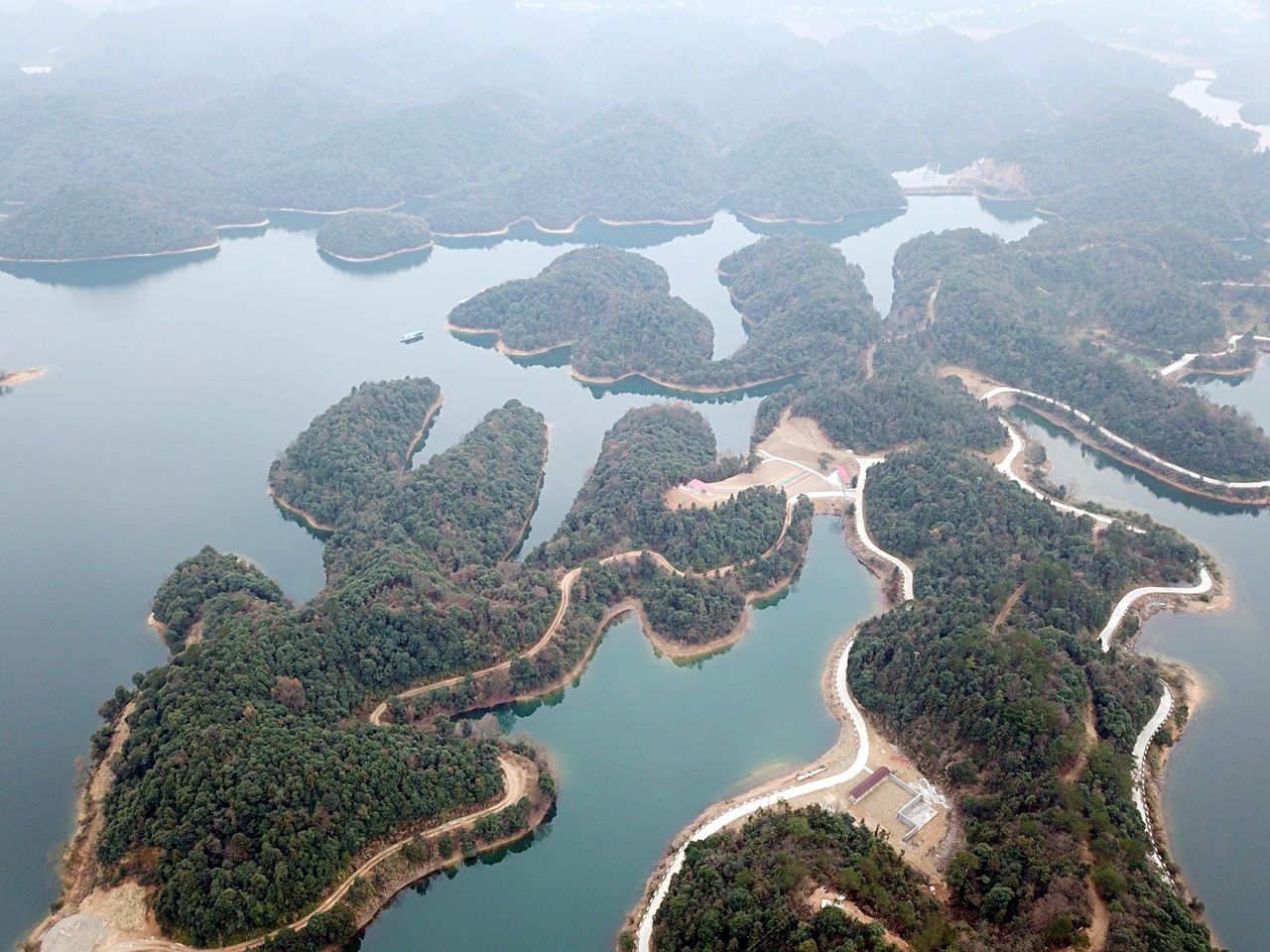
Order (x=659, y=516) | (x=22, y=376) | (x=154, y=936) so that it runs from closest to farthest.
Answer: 1. (x=154, y=936)
2. (x=659, y=516)
3. (x=22, y=376)

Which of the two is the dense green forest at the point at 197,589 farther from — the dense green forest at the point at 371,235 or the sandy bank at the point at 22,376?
the dense green forest at the point at 371,235

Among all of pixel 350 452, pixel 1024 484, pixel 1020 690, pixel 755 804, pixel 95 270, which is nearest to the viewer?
pixel 755 804

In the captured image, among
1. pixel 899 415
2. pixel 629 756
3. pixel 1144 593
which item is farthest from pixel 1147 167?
pixel 629 756

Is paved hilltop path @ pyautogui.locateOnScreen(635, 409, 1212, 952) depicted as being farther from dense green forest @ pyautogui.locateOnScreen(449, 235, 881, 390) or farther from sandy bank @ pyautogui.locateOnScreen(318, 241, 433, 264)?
sandy bank @ pyautogui.locateOnScreen(318, 241, 433, 264)

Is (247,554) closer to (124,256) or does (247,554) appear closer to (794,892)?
(794,892)

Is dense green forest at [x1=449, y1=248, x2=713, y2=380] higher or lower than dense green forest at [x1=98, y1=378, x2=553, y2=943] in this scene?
lower

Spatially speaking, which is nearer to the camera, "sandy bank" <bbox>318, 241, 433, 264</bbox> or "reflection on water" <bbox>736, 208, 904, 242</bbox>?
"sandy bank" <bbox>318, 241, 433, 264</bbox>

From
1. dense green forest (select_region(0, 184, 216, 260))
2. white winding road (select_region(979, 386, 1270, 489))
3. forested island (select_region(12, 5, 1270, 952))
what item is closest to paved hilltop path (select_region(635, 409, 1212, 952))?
forested island (select_region(12, 5, 1270, 952))

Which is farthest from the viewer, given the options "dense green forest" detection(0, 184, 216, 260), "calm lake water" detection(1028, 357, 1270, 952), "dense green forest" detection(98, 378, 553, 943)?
"dense green forest" detection(0, 184, 216, 260)
